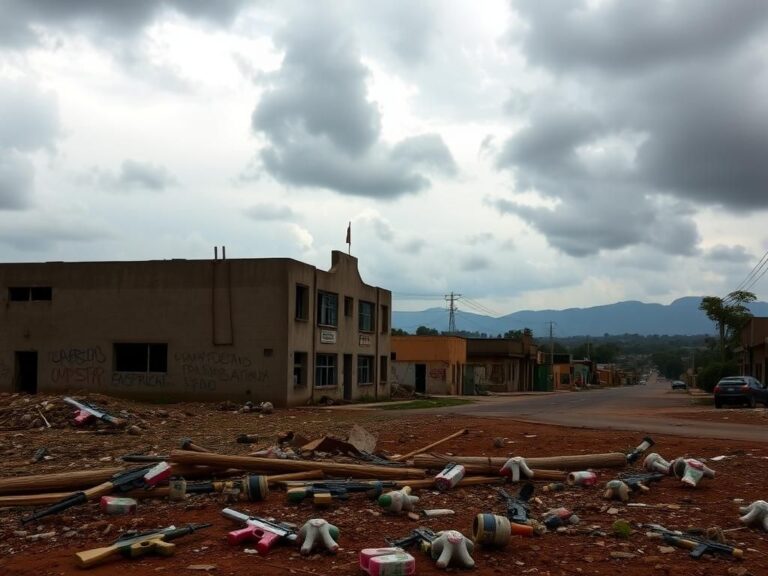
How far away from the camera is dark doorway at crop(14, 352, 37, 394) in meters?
33.8

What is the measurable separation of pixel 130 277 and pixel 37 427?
43.2 ft

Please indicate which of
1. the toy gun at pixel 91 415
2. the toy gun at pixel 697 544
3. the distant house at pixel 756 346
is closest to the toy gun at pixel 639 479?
the toy gun at pixel 697 544

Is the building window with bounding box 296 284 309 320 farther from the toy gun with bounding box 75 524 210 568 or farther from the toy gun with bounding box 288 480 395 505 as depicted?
the toy gun with bounding box 75 524 210 568

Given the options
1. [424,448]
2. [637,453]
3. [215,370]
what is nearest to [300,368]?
[215,370]

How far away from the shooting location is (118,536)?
309 inches

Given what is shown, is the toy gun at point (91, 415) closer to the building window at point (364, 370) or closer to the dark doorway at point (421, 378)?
the building window at point (364, 370)

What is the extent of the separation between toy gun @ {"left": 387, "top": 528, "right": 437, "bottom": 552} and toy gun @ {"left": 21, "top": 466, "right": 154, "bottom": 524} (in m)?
3.53

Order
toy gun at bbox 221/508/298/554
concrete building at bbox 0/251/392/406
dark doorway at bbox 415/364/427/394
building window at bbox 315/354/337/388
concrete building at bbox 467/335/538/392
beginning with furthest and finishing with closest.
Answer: concrete building at bbox 467/335/538/392 → dark doorway at bbox 415/364/427/394 → building window at bbox 315/354/337/388 → concrete building at bbox 0/251/392/406 → toy gun at bbox 221/508/298/554

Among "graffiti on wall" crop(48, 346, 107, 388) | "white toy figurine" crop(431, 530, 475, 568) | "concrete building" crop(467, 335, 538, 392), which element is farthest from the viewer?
"concrete building" crop(467, 335, 538, 392)

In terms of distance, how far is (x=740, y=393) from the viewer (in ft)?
111

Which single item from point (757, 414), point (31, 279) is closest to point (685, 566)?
point (757, 414)

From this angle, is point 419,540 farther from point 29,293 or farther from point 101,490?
point 29,293

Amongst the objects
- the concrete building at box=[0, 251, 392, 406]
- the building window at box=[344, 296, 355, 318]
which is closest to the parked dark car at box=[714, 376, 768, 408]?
the building window at box=[344, 296, 355, 318]

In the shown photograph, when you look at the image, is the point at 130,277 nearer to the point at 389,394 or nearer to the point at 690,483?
the point at 389,394
